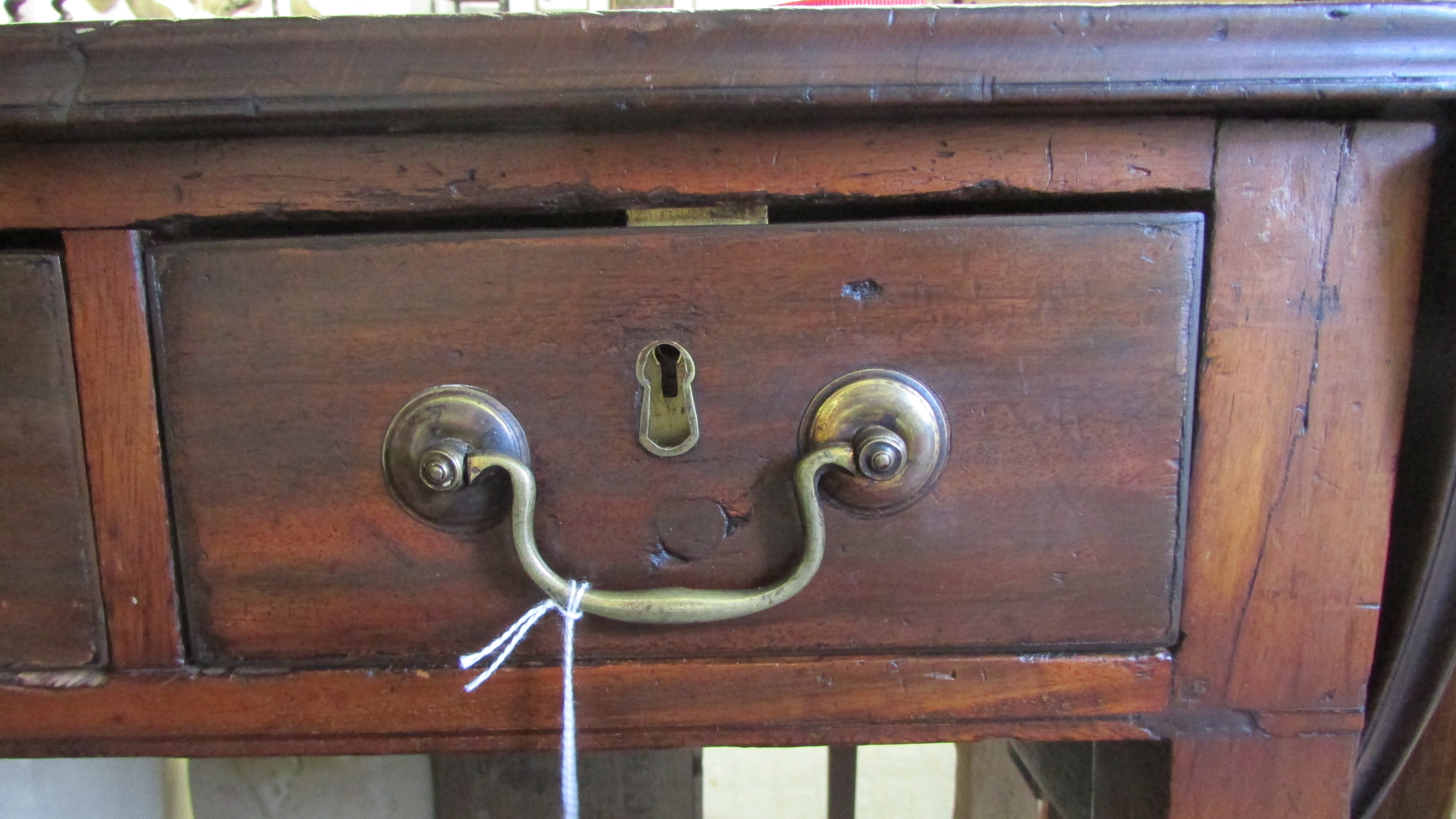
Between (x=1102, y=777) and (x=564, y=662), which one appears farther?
(x=1102, y=777)

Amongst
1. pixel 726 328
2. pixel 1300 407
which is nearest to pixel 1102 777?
pixel 1300 407

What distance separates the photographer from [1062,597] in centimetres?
36

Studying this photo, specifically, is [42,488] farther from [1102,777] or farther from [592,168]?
[1102,777]

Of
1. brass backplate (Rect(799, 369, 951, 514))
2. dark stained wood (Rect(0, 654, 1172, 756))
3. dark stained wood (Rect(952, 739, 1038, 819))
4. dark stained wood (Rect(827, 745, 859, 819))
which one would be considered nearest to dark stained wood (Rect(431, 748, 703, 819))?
dark stained wood (Rect(827, 745, 859, 819))

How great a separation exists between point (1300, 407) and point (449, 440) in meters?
0.34

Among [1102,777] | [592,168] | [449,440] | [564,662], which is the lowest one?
[1102,777]

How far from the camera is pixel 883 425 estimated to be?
33 cm

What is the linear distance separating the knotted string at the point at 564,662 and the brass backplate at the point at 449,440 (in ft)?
0.15

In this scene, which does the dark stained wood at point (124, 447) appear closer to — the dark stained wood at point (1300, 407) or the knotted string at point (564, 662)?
the knotted string at point (564, 662)

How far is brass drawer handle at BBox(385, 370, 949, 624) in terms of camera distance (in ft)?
1.06

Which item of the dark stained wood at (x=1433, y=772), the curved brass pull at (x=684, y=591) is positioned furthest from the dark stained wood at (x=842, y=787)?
the curved brass pull at (x=684, y=591)

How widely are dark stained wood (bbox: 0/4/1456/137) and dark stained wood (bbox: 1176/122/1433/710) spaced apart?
0.03 meters

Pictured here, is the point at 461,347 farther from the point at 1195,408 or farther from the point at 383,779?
the point at 383,779

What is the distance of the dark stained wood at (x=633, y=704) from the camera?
37cm
